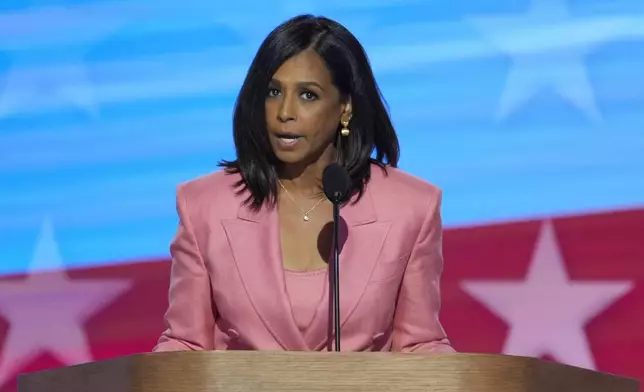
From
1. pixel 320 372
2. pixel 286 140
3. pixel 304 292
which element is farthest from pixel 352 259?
pixel 320 372

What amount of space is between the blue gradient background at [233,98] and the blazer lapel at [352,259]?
1.97 ft

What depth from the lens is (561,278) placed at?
3219 millimetres

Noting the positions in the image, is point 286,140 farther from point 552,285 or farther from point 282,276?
point 552,285

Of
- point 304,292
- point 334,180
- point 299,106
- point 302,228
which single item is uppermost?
point 299,106

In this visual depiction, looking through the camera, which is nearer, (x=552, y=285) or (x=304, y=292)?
(x=304, y=292)

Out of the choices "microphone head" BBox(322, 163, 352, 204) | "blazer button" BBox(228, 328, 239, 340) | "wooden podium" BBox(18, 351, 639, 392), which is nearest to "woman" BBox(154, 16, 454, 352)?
"blazer button" BBox(228, 328, 239, 340)

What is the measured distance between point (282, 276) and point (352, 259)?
0.47 feet

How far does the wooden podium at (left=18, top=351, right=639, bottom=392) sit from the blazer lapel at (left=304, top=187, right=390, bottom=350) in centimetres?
69

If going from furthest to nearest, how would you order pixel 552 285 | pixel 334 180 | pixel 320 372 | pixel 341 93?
1. pixel 552 285
2. pixel 341 93
3. pixel 334 180
4. pixel 320 372

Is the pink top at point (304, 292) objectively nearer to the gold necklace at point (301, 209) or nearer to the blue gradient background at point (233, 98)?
the gold necklace at point (301, 209)

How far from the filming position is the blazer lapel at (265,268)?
2.52 metres

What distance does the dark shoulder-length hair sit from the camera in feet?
8.50

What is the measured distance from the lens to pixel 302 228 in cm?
267

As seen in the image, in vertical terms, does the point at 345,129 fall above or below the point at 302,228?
above
